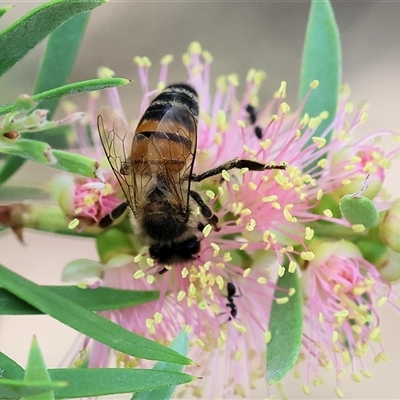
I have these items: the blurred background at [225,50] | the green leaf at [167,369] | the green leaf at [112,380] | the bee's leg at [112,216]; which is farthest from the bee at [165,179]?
the blurred background at [225,50]

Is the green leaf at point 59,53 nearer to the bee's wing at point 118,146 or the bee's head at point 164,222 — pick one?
the bee's wing at point 118,146

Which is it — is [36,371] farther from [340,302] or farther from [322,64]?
[322,64]

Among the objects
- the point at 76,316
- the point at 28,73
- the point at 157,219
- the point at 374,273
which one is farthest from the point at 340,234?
the point at 28,73

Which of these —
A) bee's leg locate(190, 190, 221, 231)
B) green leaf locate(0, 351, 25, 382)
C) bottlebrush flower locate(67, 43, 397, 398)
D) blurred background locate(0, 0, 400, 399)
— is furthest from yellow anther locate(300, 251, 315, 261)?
blurred background locate(0, 0, 400, 399)

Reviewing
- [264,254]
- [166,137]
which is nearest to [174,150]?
[166,137]

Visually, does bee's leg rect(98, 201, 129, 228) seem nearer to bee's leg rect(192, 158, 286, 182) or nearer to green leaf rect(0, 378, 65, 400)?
bee's leg rect(192, 158, 286, 182)

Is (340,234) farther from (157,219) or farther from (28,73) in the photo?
(28,73)
